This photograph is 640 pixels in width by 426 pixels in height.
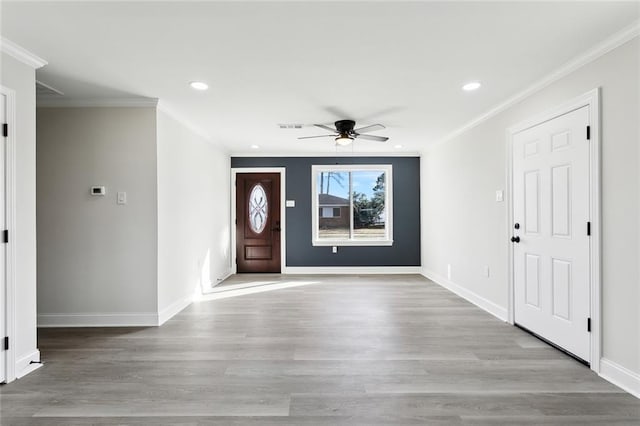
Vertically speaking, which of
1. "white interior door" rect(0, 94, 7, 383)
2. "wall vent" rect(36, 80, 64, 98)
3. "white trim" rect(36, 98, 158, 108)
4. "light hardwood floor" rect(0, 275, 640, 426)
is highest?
"wall vent" rect(36, 80, 64, 98)

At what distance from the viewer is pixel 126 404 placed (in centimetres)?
222

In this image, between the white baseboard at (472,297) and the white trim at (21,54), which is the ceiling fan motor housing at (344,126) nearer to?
the white baseboard at (472,297)

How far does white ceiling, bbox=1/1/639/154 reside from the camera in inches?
82.0

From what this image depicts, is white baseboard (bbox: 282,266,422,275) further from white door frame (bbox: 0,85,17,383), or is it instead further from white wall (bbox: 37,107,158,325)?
white door frame (bbox: 0,85,17,383)

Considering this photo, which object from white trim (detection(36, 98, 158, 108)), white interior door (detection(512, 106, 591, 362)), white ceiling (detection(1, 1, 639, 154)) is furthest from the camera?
white trim (detection(36, 98, 158, 108))

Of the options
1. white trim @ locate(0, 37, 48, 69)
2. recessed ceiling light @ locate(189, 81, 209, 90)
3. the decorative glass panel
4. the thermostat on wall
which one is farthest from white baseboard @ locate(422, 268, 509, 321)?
white trim @ locate(0, 37, 48, 69)

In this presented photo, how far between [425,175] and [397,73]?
4.08m

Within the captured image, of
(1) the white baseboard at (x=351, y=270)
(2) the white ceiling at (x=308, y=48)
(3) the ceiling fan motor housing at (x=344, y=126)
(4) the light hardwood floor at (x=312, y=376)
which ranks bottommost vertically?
(4) the light hardwood floor at (x=312, y=376)

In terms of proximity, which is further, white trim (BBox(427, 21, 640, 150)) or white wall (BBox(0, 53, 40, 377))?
white wall (BBox(0, 53, 40, 377))

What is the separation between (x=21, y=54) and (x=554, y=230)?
4.57m

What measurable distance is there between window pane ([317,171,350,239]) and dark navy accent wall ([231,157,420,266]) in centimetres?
27

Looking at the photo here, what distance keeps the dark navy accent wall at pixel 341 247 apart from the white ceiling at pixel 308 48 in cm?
302

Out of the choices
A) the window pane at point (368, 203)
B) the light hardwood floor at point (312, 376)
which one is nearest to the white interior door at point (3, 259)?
the light hardwood floor at point (312, 376)

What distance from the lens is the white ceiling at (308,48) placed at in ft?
6.83
